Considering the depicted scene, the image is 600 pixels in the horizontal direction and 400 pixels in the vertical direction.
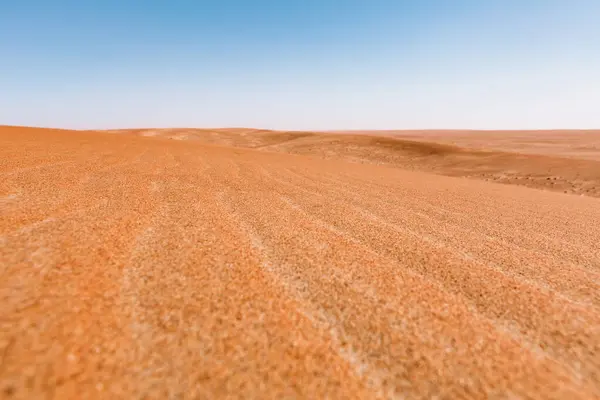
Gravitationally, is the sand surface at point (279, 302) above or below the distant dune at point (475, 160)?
above

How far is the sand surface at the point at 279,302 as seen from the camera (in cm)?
196

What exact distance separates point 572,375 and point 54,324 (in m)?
3.29

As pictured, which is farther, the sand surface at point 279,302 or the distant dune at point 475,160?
the distant dune at point 475,160

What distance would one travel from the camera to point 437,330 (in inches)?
101

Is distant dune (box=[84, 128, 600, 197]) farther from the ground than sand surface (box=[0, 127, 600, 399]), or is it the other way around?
sand surface (box=[0, 127, 600, 399])

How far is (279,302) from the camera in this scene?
2.79m

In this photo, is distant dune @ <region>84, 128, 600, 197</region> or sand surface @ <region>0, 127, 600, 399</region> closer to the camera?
sand surface @ <region>0, 127, 600, 399</region>

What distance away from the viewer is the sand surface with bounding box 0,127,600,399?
1.96 m

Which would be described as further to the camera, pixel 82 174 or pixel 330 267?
pixel 82 174

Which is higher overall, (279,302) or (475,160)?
(279,302)

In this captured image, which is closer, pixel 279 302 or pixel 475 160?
pixel 279 302

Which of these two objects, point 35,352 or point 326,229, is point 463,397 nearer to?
point 35,352

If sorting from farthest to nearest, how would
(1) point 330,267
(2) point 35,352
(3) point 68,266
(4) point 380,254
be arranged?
(4) point 380,254
(1) point 330,267
(3) point 68,266
(2) point 35,352

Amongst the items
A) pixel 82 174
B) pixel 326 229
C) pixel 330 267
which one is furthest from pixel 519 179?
pixel 82 174
